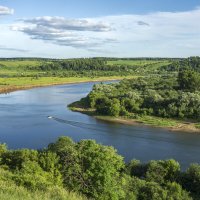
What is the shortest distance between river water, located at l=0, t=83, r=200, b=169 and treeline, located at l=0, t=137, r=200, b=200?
29.3 feet

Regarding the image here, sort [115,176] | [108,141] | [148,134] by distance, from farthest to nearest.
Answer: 1. [148,134]
2. [108,141]
3. [115,176]

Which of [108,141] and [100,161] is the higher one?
[100,161]

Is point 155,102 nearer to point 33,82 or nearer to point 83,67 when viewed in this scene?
point 33,82

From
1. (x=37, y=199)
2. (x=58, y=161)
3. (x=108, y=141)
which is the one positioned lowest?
(x=108, y=141)

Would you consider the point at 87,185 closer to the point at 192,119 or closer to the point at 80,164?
the point at 80,164

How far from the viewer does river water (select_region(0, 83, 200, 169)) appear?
39.5m

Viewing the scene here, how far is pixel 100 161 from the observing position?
2019 centimetres

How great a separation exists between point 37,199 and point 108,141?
3390 cm

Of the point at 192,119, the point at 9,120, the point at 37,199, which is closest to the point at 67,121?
the point at 9,120

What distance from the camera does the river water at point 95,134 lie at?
3947 cm

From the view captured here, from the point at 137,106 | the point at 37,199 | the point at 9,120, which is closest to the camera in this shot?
the point at 37,199

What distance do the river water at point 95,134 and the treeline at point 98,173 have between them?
8.92 metres

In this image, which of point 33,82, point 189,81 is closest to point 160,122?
point 189,81

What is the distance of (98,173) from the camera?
19734 mm
